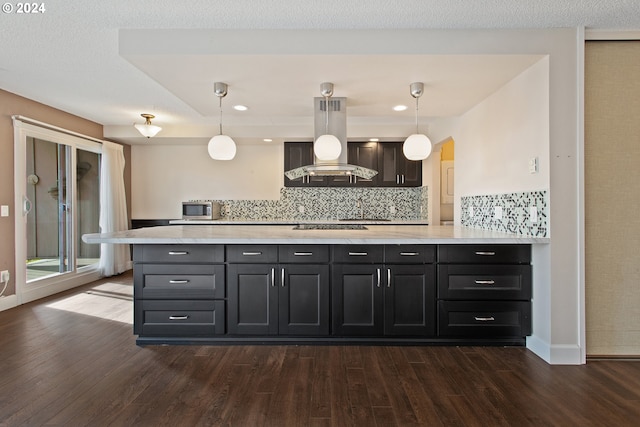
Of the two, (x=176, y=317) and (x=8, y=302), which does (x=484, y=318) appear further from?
(x=8, y=302)

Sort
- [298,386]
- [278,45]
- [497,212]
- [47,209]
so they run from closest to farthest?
[298,386]
[278,45]
[497,212]
[47,209]

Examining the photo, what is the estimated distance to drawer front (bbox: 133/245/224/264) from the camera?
2762 mm

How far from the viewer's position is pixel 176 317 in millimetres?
2771

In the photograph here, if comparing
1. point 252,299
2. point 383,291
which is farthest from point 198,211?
point 383,291

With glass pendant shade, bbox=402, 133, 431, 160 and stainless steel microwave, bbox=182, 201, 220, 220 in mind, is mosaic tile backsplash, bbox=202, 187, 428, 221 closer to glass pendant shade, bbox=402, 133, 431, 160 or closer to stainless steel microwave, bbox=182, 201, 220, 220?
stainless steel microwave, bbox=182, 201, 220, 220

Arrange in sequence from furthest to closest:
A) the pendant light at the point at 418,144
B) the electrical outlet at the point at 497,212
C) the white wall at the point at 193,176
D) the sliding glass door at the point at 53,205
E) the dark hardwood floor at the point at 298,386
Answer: the white wall at the point at 193,176, the sliding glass door at the point at 53,205, the electrical outlet at the point at 497,212, the pendant light at the point at 418,144, the dark hardwood floor at the point at 298,386

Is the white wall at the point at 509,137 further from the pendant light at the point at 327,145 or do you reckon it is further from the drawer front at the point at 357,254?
the pendant light at the point at 327,145

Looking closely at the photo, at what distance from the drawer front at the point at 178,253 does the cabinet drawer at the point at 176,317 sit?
332 mm

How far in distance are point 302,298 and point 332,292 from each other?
240mm

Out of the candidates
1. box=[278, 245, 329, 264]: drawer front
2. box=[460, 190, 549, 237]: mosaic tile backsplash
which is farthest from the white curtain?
box=[460, 190, 549, 237]: mosaic tile backsplash

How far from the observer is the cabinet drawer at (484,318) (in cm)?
270

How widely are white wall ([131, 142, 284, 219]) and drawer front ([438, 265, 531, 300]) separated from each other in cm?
386

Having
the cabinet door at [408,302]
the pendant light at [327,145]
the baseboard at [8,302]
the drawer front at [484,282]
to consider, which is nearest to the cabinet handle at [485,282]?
the drawer front at [484,282]

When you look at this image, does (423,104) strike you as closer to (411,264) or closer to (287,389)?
(411,264)
